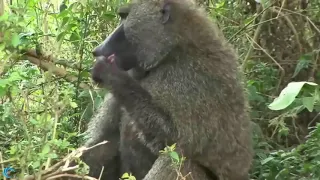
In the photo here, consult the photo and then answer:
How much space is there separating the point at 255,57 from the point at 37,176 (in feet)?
8.56

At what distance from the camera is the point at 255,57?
4527mm

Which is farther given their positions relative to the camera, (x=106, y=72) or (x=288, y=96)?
(x=106, y=72)

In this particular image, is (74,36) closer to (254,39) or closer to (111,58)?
(111,58)

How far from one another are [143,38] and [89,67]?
636 millimetres

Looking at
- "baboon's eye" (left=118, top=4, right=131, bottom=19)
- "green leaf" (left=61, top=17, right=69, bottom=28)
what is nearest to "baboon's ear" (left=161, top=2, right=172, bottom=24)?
"baboon's eye" (left=118, top=4, right=131, bottom=19)

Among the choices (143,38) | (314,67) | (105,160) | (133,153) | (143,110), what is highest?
(143,38)

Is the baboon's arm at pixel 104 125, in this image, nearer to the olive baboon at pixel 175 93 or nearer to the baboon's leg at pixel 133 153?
the olive baboon at pixel 175 93

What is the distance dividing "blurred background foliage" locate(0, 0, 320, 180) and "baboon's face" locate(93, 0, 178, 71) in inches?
12.1

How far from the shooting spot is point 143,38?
3.25 meters

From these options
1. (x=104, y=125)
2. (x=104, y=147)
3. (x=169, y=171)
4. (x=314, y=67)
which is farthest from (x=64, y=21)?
(x=314, y=67)

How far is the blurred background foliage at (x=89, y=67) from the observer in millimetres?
2660

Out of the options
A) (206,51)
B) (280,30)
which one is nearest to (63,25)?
(206,51)

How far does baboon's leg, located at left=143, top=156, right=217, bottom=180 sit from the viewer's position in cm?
303

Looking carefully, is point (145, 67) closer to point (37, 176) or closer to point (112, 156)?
point (112, 156)
